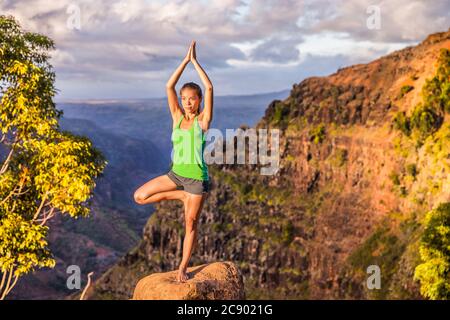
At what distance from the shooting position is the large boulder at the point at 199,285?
1923cm

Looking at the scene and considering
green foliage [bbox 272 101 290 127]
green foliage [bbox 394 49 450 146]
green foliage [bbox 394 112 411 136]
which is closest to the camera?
green foliage [bbox 394 49 450 146]

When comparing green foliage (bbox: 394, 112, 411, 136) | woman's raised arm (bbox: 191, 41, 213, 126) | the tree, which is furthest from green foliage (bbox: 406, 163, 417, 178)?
woman's raised arm (bbox: 191, 41, 213, 126)

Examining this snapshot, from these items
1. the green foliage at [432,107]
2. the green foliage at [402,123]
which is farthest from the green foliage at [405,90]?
the green foliage at [432,107]

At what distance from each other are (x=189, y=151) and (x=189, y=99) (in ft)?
4.60

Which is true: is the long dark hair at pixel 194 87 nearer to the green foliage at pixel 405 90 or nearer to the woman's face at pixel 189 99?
the woman's face at pixel 189 99

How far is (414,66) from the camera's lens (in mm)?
130375

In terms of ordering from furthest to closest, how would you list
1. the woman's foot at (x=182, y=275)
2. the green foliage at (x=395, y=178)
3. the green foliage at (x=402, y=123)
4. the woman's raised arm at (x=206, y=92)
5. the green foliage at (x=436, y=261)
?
1. the green foliage at (x=395, y=178)
2. the green foliage at (x=402, y=123)
3. the green foliage at (x=436, y=261)
4. the woman's foot at (x=182, y=275)
5. the woman's raised arm at (x=206, y=92)

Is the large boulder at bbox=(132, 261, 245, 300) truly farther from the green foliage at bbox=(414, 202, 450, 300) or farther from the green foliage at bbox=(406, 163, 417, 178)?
the green foliage at bbox=(406, 163, 417, 178)

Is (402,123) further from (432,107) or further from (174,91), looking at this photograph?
(174,91)

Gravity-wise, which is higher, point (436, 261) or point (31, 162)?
point (31, 162)

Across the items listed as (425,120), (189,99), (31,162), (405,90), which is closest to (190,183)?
(189,99)

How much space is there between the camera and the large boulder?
1923 cm

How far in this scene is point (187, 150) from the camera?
1767cm

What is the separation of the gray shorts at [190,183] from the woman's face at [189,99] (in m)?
1.83
